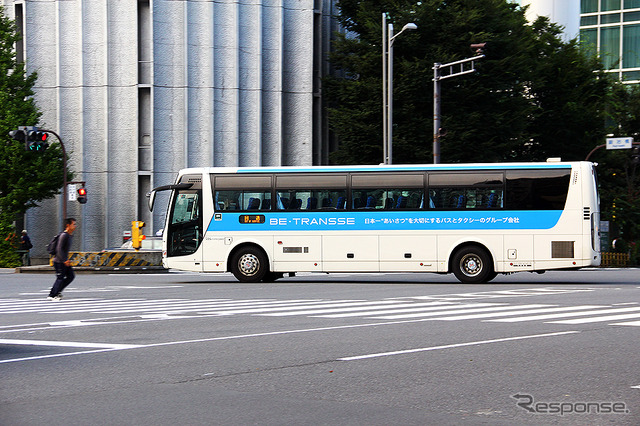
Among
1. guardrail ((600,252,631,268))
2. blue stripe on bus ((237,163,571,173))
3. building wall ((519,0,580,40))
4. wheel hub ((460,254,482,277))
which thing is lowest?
guardrail ((600,252,631,268))

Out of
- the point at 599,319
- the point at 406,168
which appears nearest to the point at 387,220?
the point at 406,168

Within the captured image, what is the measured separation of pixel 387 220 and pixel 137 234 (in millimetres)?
19513

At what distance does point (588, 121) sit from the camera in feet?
154

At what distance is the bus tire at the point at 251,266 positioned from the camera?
84.3ft

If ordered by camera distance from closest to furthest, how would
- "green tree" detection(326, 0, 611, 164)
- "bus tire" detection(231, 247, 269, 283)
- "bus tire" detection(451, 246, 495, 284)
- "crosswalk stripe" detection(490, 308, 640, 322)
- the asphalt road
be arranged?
the asphalt road, "crosswalk stripe" detection(490, 308, 640, 322), "bus tire" detection(451, 246, 495, 284), "bus tire" detection(231, 247, 269, 283), "green tree" detection(326, 0, 611, 164)

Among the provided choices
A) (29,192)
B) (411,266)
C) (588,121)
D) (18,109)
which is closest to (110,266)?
(29,192)

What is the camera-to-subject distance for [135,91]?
4384cm

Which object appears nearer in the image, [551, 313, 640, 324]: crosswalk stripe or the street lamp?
[551, 313, 640, 324]: crosswalk stripe

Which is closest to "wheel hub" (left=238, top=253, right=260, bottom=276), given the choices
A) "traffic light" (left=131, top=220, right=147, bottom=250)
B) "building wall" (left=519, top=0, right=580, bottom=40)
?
"traffic light" (left=131, top=220, right=147, bottom=250)

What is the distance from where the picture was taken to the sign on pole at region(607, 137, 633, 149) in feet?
134

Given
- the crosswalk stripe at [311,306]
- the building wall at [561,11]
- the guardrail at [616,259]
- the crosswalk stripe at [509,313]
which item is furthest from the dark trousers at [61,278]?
the building wall at [561,11]

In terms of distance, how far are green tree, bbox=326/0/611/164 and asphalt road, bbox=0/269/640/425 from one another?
2256 cm

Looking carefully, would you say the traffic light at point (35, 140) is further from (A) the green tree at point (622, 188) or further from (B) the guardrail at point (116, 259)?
(A) the green tree at point (622, 188)

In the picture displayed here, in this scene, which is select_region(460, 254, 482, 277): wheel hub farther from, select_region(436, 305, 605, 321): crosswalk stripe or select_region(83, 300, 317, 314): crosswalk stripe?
select_region(436, 305, 605, 321): crosswalk stripe
